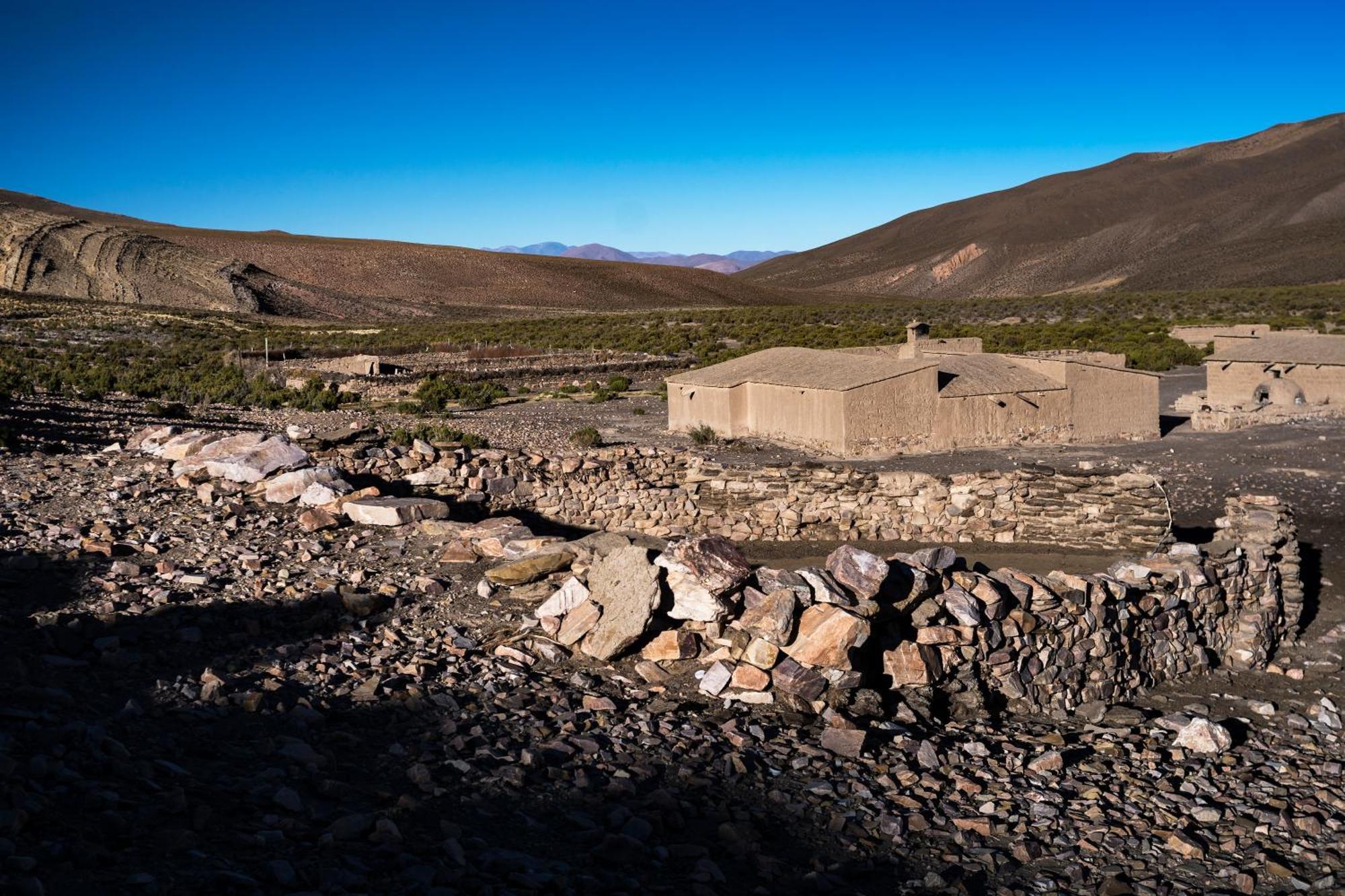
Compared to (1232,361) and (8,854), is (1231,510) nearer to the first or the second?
(8,854)

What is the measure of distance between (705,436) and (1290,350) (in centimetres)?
1394

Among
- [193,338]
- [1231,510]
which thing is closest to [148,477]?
[1231,510]

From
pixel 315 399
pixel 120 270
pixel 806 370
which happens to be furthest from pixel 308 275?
pixel 806 370

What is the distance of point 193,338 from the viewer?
52000mm

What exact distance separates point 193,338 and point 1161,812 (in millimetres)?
52760

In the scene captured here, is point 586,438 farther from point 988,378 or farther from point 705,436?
point 988,378

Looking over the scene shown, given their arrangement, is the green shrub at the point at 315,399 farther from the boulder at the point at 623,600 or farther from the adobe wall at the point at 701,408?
the boulder at the point at 623,600

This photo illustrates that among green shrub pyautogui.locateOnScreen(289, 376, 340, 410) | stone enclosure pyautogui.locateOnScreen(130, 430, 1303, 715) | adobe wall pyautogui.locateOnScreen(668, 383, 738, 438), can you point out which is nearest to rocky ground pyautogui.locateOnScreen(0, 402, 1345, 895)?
stone enclosure pyautogui.locateOnScreen(130, 430, 1303, 715)

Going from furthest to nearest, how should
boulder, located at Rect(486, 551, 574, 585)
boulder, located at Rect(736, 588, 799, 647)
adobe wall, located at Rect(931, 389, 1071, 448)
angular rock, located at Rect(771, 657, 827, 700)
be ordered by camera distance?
adobe wall, located at Rect(931, 389, 1071, 448), boulder, located at Rect(486, 551, 574, 585), boulder, located at Rect(736, 588, 799, 647), angular rock, located at Rect(771, 657, 827, 700)

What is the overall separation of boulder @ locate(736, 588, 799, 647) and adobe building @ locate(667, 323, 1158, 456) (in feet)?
49.5

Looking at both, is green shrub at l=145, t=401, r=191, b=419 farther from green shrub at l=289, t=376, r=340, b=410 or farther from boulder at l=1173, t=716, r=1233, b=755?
boulder at l=1173, t=716, r=1233, b=755

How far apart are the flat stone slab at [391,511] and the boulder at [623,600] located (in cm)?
262

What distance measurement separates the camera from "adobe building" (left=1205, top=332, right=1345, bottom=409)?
25219 mm

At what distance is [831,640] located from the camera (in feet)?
21.8
